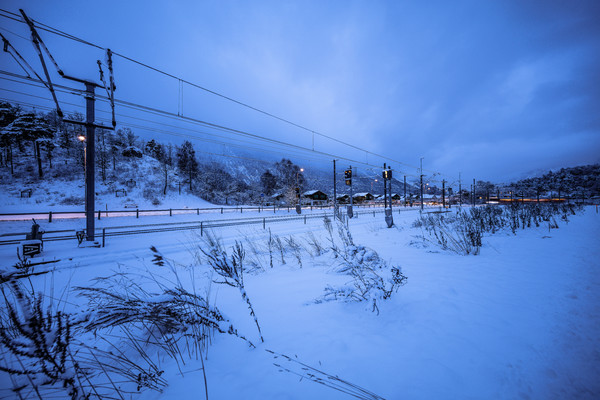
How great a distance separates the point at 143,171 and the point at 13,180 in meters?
17.2

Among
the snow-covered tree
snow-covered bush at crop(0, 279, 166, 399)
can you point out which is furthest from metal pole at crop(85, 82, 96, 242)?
the snow-covered tree

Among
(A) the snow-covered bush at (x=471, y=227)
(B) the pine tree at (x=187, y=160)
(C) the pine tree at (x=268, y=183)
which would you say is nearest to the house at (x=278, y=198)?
(C) the pine tree at (x=268, y=183)

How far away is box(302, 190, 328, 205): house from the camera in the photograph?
5428cm

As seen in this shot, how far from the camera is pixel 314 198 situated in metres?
Answer: 55.8

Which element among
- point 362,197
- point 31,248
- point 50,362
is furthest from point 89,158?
point 362,197

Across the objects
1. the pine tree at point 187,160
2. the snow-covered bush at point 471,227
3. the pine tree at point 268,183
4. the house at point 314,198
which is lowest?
the snow-covered bush at point 471,227

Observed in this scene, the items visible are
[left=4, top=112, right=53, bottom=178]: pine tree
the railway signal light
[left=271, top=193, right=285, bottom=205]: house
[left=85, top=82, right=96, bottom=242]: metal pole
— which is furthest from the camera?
[left=271, top=193, right=285, bottom=205]: house

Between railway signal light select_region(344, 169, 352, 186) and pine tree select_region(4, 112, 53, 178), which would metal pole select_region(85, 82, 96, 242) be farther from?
pine tree select_region(4, 112, 53, 178)

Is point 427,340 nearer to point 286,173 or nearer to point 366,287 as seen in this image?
point 366,287

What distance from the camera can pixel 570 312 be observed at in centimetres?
229

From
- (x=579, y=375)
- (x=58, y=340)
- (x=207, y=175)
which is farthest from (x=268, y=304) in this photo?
(x=207, y=175)

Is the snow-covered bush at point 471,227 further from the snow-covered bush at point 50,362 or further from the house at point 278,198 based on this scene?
the house at point 278,198

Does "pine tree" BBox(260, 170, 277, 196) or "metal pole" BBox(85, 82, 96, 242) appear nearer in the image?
"metal pole" BBox(85, 82, 96, 242)

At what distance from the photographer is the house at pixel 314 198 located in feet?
178
